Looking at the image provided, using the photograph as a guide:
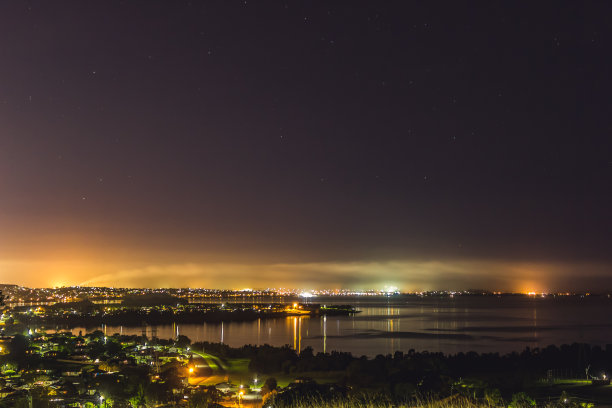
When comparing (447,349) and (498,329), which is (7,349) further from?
(498,329)

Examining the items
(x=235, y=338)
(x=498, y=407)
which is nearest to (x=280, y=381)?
(x=498, y=407)

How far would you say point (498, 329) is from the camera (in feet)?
163

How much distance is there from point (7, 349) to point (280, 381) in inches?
520

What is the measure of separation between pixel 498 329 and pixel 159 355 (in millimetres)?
31889

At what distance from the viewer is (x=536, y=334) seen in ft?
148

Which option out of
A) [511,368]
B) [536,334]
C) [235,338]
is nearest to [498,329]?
[536,334]

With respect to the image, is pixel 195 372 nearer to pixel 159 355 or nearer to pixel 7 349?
pixel 159 355

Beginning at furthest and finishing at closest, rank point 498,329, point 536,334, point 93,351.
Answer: point 498,329 → point 536,334 → point 93,351

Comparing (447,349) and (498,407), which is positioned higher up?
(498,407)

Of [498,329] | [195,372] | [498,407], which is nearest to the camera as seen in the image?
[498,407]

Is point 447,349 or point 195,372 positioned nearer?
point 195,372

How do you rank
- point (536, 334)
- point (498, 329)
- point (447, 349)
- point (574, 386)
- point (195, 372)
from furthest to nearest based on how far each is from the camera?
point (498, 329) < point (536, 334) < point (447, 349) < point (195, 372) < point (574, 386)

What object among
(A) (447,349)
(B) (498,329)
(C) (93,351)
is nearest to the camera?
(C) (93,351)

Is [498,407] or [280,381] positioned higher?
[498,407]
